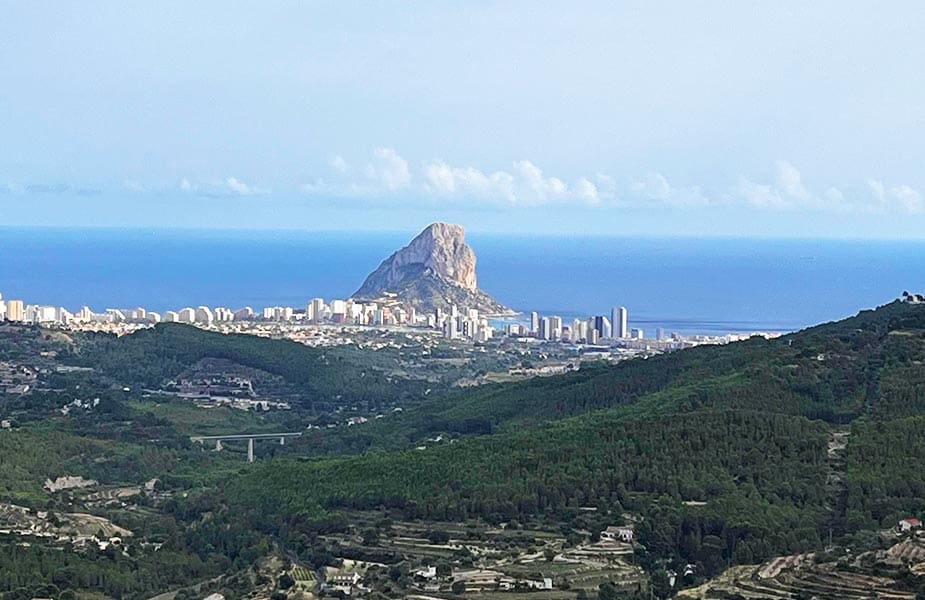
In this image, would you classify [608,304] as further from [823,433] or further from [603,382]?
[823,433]

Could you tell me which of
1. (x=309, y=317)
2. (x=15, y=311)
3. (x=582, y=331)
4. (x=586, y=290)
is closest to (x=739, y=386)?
(x=582, y=331)

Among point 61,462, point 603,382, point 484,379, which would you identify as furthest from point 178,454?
point 484,379

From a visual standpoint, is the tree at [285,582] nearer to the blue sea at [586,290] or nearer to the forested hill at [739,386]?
the forested hill at [739,386]

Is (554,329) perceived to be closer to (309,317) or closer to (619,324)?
(619,324)

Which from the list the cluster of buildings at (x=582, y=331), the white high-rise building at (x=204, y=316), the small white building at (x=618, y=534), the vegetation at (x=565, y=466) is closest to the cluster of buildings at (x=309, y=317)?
the white high-rise building at (x=204, y=316)

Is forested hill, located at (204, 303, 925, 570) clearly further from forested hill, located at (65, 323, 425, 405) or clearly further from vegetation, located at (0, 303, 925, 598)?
forested hill, located at (65, 323, 425, 405)

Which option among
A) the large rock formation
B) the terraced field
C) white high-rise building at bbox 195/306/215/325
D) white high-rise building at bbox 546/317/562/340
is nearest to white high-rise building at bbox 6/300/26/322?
white high-rise building at bbox 195/306/215/325
